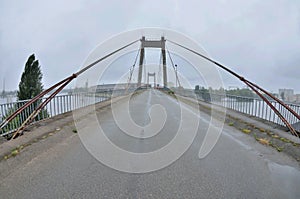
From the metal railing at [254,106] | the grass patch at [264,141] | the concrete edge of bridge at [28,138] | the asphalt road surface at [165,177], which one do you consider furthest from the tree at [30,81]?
the grass patch at [264,141]

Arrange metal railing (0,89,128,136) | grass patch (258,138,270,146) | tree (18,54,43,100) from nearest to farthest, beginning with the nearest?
grass patch (258,138,270,146) < metal railing (0,89,128,136) < tree (18,54,43,100)

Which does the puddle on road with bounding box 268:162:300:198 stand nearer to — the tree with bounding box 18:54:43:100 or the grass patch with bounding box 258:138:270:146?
the grass patch with bounding box 258:138:270:146

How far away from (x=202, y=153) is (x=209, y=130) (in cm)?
277

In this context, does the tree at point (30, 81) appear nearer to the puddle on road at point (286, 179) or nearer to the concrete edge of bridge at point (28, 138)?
the concrete edge of bridge at point (28, 138)

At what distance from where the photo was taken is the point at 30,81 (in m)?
14.4

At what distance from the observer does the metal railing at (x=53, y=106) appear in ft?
22.1

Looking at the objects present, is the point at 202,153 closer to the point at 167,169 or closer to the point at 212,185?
the point at 167,169

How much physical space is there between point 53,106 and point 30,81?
5456 mm

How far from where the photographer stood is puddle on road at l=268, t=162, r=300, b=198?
316 centimetres

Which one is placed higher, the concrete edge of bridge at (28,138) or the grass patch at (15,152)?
the concrete edge of bridge at (28,138)

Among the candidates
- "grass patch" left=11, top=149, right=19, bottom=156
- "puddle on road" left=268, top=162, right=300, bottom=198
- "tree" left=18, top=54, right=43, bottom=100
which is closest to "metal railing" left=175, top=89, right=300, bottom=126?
"puddle on road" left=268, top=162, right=300, bottom=198

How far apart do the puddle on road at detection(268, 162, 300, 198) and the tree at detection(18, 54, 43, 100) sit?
1369cm

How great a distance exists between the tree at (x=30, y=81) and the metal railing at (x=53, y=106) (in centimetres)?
305

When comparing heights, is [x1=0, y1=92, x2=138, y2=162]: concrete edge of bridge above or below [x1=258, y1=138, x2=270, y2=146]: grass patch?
above
